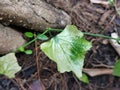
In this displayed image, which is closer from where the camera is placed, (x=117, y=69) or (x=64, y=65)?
(x=64, y=65)

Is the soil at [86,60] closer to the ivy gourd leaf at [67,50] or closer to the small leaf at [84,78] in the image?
the small leaf at [84,78]

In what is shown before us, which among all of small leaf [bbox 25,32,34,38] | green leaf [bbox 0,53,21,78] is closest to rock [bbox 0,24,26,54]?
small leaf [bbox 25,32,34,38]

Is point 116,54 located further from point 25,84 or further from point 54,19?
point 25,84

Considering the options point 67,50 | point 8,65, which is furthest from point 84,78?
point 8,65

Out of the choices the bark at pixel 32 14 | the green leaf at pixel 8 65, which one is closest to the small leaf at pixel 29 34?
the bark at pixel 32 14

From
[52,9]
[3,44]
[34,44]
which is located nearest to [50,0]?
[52,9]

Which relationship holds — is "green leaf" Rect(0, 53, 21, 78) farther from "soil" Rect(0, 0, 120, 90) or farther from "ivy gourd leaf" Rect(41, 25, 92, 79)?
"soil" Rect(0, 0, 120, 90)
